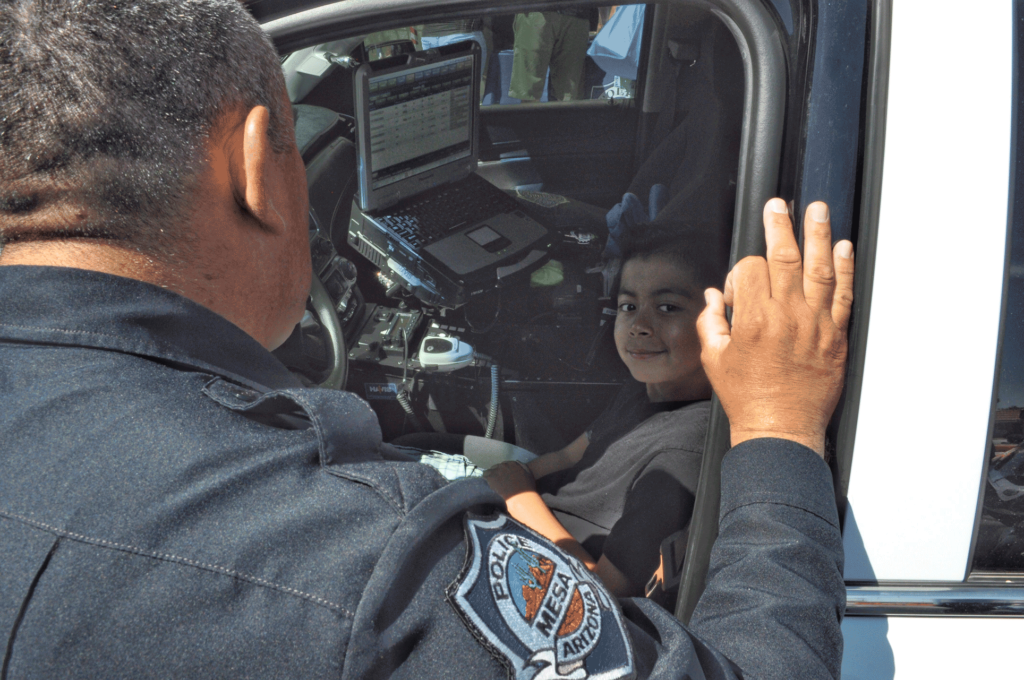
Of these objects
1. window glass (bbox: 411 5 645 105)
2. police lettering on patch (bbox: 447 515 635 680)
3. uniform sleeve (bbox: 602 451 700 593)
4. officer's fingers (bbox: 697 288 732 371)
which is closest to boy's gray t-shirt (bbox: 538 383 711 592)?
uniform sleeve (bbox: 602 451 700 593)

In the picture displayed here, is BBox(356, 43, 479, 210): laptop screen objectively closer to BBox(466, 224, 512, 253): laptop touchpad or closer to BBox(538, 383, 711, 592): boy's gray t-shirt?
BBox(466, 224, 512, 253): laptop touchpad

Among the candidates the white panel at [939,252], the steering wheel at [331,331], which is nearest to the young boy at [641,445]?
the white panel at [939,252]

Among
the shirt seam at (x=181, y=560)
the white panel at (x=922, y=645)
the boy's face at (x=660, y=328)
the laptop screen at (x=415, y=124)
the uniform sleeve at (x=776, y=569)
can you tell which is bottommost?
the white panel at (x=922, y=645)

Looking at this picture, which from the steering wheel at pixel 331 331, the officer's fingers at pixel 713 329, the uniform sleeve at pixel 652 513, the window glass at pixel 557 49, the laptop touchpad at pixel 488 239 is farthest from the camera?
the steering wheel at pixel 331 331

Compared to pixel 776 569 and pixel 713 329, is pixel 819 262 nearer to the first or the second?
pixel 713 329

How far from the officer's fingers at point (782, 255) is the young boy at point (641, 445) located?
0.57ft

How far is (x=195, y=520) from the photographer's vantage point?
534 mm

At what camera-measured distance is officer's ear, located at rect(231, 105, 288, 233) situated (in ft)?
2.46

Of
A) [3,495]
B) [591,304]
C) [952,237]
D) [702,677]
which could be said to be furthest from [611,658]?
[591,304]

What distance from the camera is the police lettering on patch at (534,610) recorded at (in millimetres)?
542

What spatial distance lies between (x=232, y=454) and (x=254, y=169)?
1.10ft

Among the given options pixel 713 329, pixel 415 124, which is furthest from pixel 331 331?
pixel 713 329

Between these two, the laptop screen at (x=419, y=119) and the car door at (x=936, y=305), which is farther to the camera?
the laptop screen at (x=419, y=119)

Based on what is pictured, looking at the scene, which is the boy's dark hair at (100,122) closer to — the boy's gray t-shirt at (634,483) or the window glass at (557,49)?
the window glass at (557,49)
